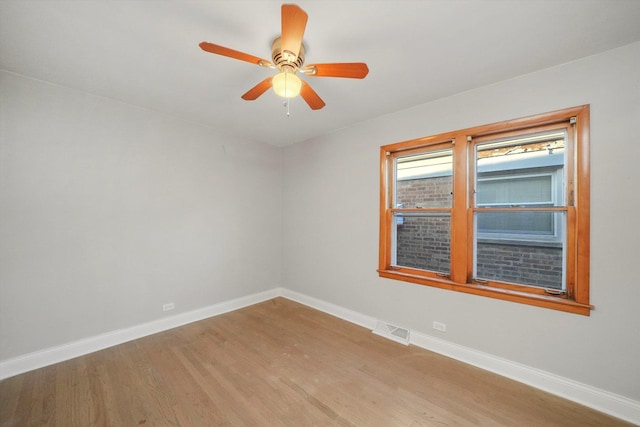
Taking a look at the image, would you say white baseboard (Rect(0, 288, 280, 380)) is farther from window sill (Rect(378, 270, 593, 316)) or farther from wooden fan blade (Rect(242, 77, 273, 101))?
wooden fan blade (Rect(242, 77, 273, 101))

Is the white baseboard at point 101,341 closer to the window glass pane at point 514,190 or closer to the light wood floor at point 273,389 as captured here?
the light wood floor at point 273,389

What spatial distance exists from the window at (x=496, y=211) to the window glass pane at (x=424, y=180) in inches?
0.4

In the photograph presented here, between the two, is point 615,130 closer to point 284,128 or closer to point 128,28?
point 284,128

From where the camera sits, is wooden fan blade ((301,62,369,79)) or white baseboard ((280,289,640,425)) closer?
wooden fan blade ((301,62,369,79))

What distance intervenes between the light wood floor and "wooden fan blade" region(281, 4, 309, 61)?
2.45 m

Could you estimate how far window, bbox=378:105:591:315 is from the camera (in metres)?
1.93

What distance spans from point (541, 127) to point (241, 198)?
11.9ft

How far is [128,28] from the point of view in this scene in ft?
5.21

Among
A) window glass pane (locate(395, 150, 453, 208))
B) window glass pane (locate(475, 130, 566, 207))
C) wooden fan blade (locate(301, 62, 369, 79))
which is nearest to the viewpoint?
wooden fan blade (locate(301, 62, 369, 79))

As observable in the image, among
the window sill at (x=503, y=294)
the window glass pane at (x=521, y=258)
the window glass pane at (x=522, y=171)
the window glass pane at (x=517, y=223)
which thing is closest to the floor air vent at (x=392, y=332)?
the window sill at (x=503, y=294)

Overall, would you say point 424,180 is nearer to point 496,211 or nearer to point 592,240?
point 496,211

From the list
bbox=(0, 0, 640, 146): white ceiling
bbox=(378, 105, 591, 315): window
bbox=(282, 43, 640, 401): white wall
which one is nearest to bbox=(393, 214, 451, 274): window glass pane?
bbox=(378, 105, 591, 315): window

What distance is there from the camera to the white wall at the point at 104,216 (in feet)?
6.97

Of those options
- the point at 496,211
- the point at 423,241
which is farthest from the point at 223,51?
the point at 423,241
